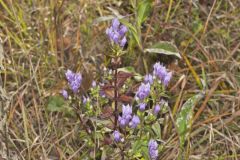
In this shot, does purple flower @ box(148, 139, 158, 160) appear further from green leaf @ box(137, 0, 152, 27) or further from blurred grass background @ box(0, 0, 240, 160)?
green leaf @ box(137, 0, 152, 27)

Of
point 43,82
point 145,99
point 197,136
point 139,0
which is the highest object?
point 139,0

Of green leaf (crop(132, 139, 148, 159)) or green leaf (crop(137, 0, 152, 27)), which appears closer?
green leaf (crop(132, 139, 148, 159))

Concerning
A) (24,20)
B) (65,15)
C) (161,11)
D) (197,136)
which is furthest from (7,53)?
(197,136)

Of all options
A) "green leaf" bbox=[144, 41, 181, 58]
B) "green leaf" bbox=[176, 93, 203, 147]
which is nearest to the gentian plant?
"green leaf" bbox=[176, 93, 203, 147]

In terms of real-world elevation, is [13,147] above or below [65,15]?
below

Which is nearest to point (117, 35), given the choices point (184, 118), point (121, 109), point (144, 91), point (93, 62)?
point (144, 91)

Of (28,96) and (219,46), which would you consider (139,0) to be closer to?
(219,46)

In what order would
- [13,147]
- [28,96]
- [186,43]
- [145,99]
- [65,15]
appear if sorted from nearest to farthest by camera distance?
1. [145,99]
2. [13,147]
3. [28,96]
4. [186,43]
5. [65,15]
